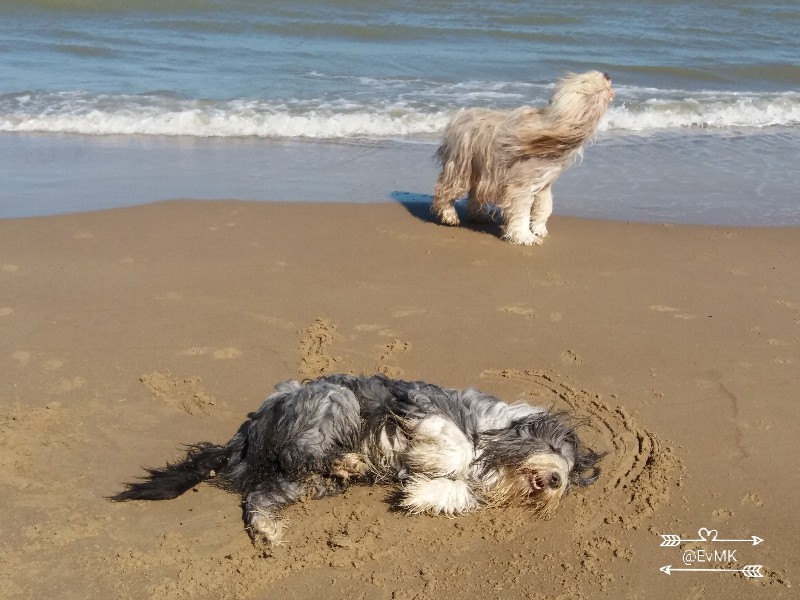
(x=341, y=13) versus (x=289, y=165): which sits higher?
(x=341, y=13)

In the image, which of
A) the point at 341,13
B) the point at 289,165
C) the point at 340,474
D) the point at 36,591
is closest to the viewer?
the point at 36,591

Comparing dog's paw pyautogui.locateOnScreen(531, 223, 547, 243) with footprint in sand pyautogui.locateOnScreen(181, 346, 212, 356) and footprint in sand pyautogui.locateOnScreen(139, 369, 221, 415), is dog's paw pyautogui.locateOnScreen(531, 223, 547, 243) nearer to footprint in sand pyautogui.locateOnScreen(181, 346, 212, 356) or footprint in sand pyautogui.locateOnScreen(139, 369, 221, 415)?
footprint in sand pyautogui.locateOnScreen(181, 346, 212, 356)

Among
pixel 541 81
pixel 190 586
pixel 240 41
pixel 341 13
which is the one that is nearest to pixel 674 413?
pixel 190 586

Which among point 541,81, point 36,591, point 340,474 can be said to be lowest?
point 36,591

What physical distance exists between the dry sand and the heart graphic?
4 centimetres

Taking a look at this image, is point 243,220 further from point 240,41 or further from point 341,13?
point 341,13

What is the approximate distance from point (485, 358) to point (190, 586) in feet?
8.30

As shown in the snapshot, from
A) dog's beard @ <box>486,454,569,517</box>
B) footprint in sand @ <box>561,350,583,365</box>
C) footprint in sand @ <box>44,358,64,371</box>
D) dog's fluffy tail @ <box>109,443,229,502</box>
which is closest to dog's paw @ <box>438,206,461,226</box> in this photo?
footprint in sand @ <box>561,350,583,365</box>

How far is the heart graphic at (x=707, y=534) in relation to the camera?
3.98 meters

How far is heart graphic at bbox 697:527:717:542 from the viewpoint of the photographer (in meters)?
3.98

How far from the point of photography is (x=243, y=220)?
25.7 feet

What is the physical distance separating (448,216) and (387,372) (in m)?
2.97

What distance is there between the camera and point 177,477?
4.19m

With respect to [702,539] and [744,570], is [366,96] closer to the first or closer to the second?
[702,539]
